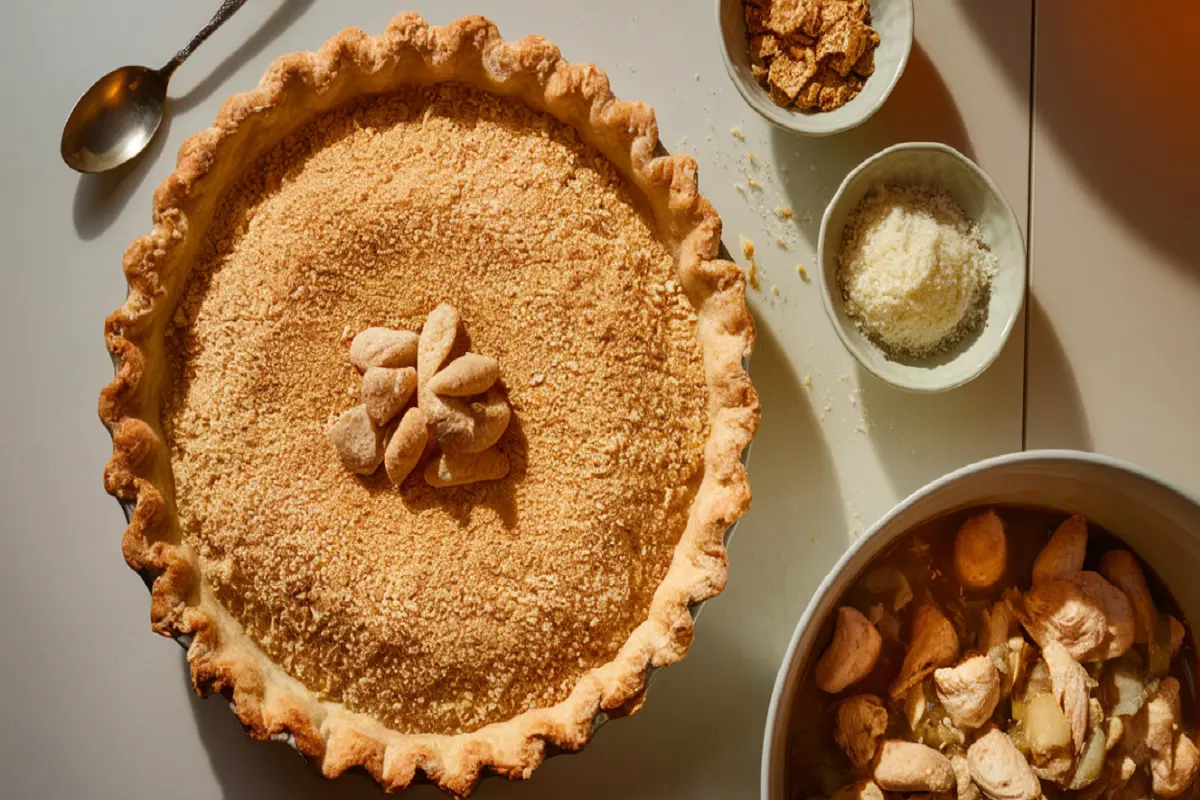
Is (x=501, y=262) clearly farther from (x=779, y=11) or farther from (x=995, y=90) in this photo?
(x=995, y=90)

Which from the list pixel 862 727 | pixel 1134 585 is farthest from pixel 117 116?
pixel 1134 585

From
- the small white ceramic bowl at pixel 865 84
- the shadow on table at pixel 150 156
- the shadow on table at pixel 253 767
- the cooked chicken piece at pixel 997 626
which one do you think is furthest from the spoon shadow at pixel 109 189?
the cooked chicken piece at pixel 997 626

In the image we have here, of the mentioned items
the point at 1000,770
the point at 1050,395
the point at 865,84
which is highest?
the point at 865,84

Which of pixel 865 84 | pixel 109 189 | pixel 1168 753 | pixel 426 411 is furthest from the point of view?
pixel 109 189

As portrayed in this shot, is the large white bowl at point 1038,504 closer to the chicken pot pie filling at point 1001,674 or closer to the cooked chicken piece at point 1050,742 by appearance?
the chicken pot pie filling at point 1001,674

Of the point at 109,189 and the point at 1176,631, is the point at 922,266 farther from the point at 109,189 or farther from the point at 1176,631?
the point at 109,189

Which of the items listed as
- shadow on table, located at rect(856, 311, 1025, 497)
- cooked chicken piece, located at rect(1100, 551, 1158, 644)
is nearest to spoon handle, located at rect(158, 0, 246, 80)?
shadow on table, located at rect(856, 311, 1025, 497)

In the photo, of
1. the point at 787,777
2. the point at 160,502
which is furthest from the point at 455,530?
the point at 787,777
